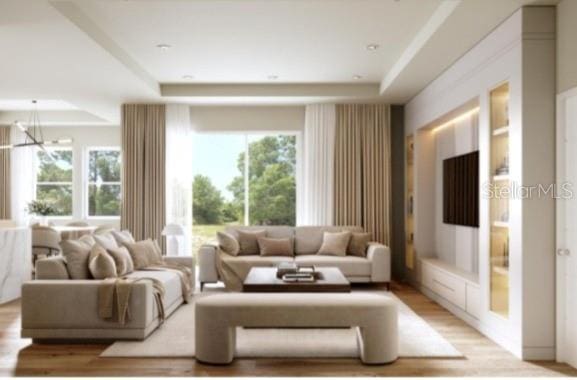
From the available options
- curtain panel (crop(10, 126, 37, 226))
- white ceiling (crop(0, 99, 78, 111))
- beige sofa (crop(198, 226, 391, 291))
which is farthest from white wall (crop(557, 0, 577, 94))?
curtain panel (crop(10, 126, 37, 226))

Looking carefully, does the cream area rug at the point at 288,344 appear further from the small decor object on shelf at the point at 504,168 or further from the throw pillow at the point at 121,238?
the small decor object on shelf at the point at 504,168

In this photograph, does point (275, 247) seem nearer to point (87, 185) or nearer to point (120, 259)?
point (120, 259)

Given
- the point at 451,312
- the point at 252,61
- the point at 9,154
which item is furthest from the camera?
the point at 9,154

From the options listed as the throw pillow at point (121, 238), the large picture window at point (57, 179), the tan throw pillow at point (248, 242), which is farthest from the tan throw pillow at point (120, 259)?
the large picture window at point (57, 179)

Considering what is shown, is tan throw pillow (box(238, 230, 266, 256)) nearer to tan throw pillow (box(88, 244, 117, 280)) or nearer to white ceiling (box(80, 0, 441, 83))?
white ceiling (box(80, 0, 441, 83))

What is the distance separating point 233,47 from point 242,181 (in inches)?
122

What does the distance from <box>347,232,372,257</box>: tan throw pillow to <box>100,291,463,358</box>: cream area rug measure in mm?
2137

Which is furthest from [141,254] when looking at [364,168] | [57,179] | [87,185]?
[57,179]

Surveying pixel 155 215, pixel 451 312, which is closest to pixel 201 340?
pixel 451 312

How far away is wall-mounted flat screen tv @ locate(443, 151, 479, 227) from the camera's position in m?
5.02

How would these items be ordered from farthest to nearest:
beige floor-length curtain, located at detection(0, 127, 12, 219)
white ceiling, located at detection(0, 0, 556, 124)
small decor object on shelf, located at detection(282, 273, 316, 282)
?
1. beige floor-length curtain, located at detection(0, 127, 12, 219)
2. small decor object on shelf, located at detection(282, 273, 316, 282)
3. white ceiling, located at detection(0, 0, 556, 124)

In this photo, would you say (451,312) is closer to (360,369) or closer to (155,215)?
(360,369)

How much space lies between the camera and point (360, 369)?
3480 mm

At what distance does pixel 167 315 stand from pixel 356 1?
3283 millimetres
